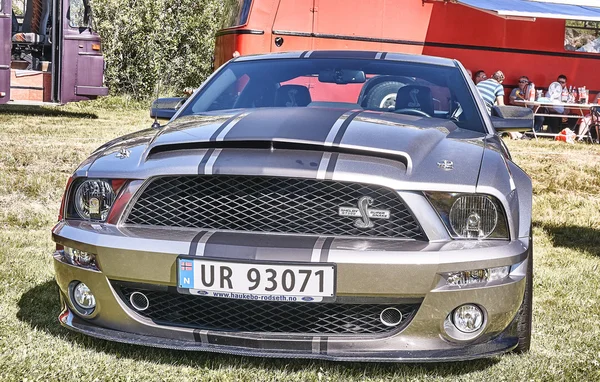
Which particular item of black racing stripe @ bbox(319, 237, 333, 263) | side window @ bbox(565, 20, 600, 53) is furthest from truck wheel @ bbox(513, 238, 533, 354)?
side window @ bbox(565, 20, 600, 53)

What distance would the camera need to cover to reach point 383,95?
4.08 m

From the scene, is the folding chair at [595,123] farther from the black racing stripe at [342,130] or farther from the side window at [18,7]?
the black racing stripe at [342,130]

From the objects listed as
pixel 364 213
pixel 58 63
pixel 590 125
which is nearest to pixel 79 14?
pixel 58 63

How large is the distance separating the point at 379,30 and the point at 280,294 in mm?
11057

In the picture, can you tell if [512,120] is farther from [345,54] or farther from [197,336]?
[197,336]

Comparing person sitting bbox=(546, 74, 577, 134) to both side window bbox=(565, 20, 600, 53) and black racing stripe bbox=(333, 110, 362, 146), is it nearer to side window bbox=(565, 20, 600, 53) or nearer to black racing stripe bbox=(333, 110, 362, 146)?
side window bbox=(565, 20, 600, 53)

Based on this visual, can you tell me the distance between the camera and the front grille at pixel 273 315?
2.75m

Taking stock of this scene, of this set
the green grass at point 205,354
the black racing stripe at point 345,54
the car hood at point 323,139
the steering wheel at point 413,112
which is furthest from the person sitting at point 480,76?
the car hood at point 323,139

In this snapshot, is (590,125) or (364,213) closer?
(364,213)

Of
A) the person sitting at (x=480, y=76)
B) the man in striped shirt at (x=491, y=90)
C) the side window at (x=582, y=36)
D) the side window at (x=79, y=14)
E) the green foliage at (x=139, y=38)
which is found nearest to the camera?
the man in striped shirt at (x=491, y=90)

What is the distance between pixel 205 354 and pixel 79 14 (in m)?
11.7

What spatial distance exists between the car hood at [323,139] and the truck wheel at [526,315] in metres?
0.43

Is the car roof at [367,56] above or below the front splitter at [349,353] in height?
above

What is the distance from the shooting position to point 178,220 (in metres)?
2.89
